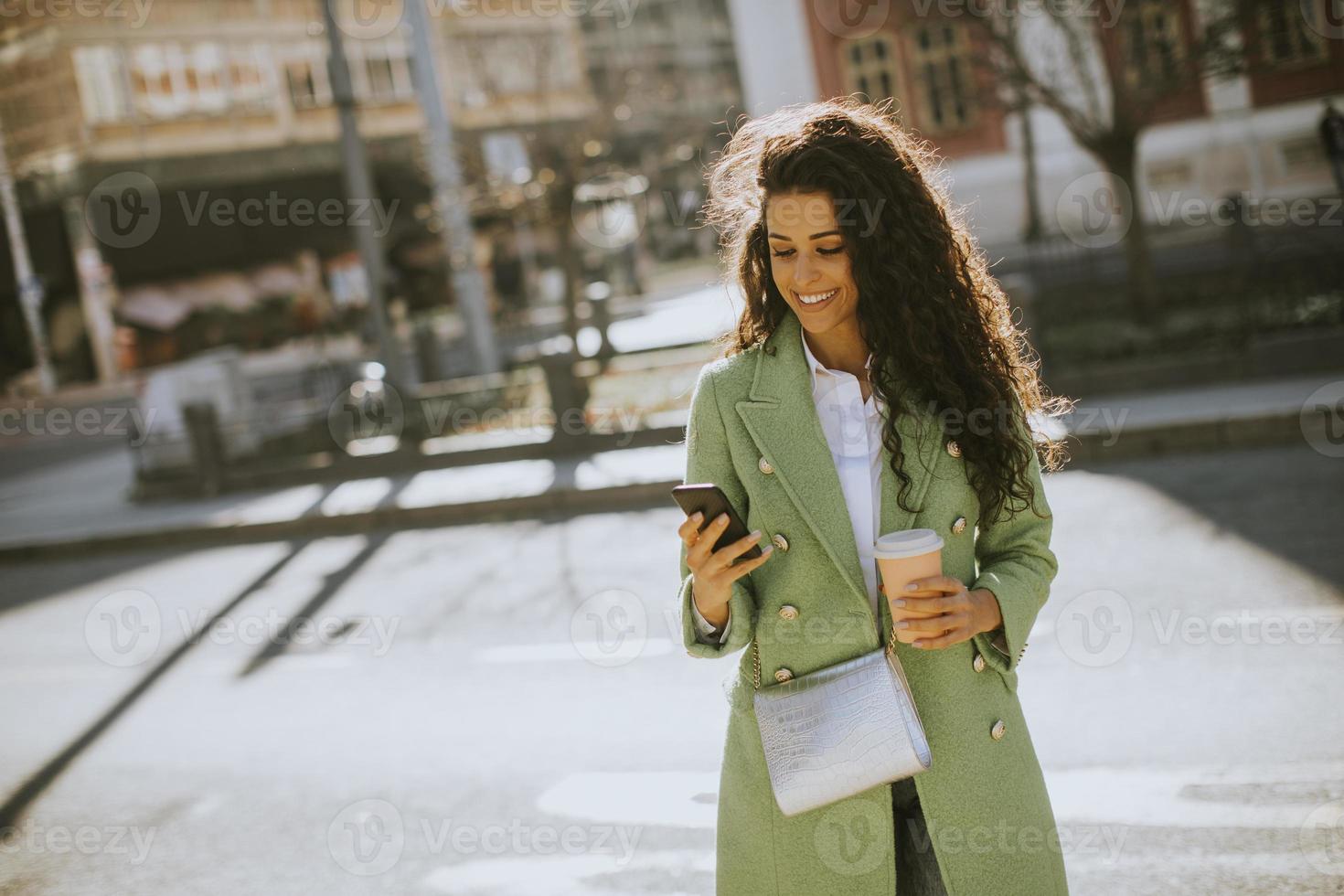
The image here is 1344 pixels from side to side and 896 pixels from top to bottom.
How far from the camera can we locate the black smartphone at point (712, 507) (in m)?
2.22

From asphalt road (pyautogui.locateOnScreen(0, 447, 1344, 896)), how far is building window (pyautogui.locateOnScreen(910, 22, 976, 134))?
14.5 metres

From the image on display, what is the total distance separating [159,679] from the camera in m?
8.22

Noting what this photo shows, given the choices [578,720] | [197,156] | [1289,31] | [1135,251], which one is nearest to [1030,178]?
[1289,31]

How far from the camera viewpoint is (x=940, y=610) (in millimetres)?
2199

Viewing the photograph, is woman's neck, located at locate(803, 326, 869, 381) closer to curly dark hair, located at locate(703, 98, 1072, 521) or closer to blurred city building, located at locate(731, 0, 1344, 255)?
curly dark hair, located at locate(703, 98, 1072, 521)

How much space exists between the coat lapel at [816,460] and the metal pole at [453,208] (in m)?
Answer: 17.5

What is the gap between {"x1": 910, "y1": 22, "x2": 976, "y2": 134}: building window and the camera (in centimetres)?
2261

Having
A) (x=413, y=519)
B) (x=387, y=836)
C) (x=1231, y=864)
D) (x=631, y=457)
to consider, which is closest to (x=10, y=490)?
(x=413, y=519)

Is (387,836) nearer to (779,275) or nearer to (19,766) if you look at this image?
(19,766)

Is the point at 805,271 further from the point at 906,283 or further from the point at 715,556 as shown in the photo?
the point at 715,556

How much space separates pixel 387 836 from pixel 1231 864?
10.3 ft

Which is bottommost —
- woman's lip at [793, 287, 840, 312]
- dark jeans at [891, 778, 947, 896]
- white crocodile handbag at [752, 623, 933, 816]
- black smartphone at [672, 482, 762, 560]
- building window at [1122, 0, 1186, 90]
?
dark jeans at [891, 778, 947, 896]

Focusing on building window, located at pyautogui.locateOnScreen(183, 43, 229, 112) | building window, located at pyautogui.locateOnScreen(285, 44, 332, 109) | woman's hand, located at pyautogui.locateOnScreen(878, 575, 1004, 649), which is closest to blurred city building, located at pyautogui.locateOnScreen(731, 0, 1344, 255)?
building window, located at pyautogui.locateOnScreen(285, 44, 332, 109)

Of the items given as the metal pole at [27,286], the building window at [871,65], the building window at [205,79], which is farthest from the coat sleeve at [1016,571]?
the building window at [205,79]
